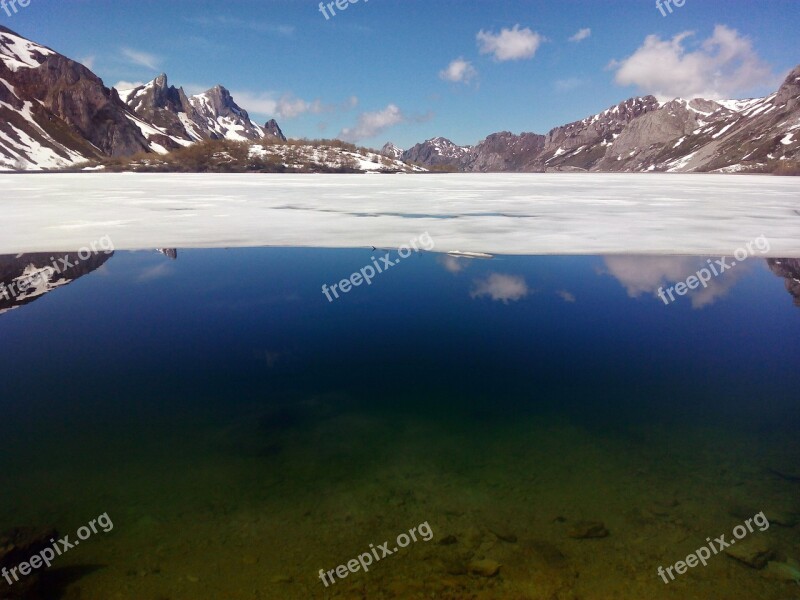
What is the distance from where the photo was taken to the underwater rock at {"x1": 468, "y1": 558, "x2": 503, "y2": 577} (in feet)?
12.0

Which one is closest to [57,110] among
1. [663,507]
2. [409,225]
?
[409,225]

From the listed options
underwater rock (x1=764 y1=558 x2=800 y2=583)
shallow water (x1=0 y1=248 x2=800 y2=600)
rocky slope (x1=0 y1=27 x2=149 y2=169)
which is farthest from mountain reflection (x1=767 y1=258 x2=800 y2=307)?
rocky slope (x1=0 y1=27 x2=149 y2=169)

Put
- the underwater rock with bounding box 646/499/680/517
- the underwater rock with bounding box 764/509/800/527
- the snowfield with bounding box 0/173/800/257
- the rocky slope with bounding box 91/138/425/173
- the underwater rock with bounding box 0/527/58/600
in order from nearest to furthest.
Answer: the underwater rock with bounding box 0/527/58/600 < the underwater rock with bounding box 764/509/800/527 < the underwater rock with bounding box 646/499/680/517 < the snowfield with bounding box 0/173/800/257 < the rocky slope with bounding box 91/138/425/173

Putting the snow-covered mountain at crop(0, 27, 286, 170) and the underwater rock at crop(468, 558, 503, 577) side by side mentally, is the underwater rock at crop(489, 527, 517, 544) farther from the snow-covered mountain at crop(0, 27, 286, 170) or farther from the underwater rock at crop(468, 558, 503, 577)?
the snow-covered mountain at crop(0, 27, 286, 170)

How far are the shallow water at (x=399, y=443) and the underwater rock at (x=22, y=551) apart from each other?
0.09m

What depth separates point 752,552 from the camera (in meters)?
3.82

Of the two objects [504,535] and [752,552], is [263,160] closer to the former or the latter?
[504,535]

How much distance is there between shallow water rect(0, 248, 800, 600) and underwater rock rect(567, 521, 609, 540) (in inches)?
1.5

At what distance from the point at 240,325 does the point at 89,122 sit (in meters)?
207

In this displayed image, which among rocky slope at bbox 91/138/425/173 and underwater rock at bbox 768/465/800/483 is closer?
underwater rock at bbox 768/465/800/483

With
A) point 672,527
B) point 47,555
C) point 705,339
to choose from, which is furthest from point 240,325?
point 705,339

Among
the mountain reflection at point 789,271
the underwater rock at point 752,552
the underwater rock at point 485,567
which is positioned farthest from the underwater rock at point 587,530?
the mountain reflection at point 789,271

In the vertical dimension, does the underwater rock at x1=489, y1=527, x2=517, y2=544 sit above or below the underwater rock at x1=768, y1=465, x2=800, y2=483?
above

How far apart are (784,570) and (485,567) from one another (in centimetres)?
214
